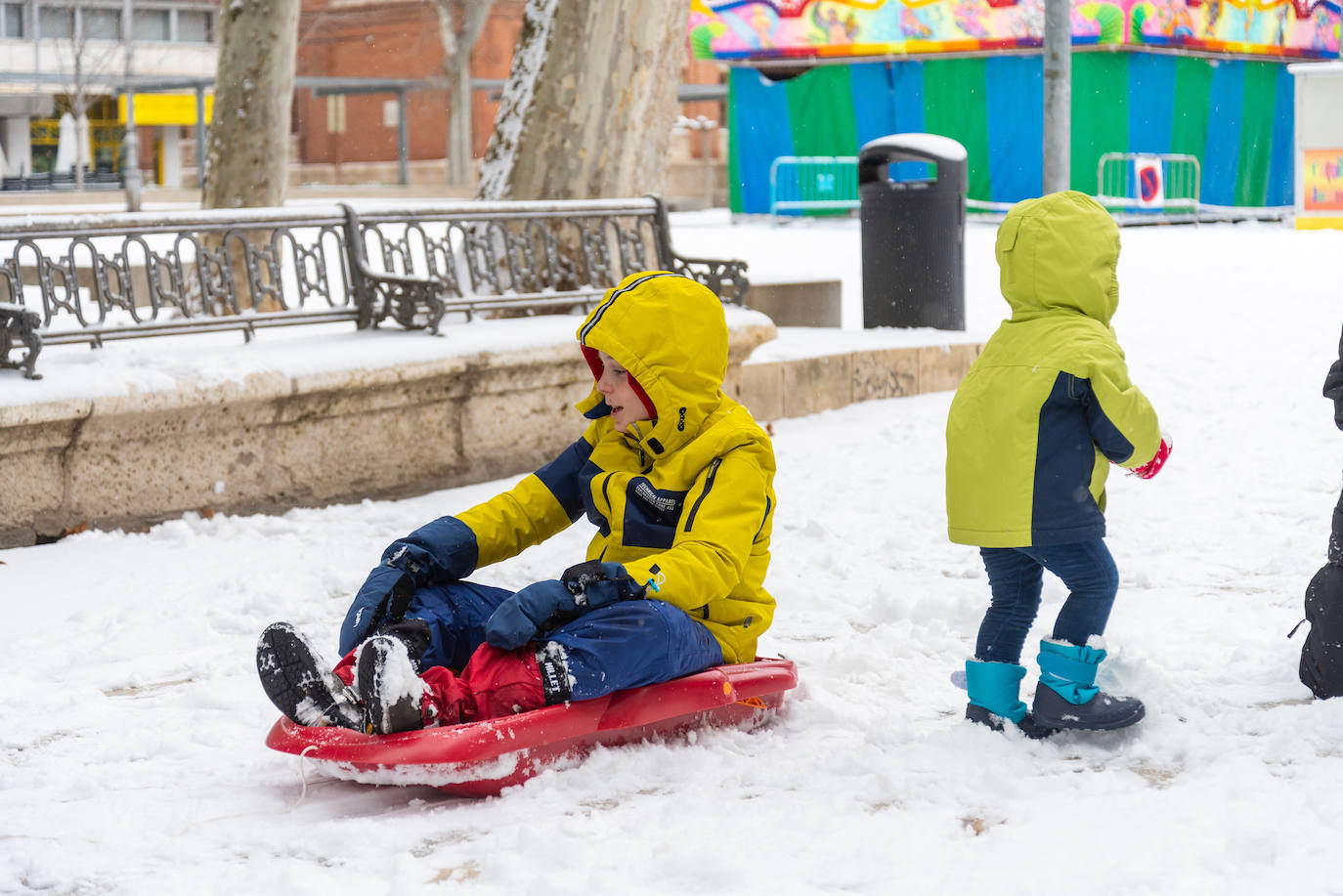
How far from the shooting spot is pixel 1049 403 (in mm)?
3453

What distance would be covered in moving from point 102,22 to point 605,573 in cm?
4275

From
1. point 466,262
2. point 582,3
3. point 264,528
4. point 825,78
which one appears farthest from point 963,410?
point 825,78

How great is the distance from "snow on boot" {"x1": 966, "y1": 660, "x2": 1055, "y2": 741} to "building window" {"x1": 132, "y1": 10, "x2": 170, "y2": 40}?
4342 cm

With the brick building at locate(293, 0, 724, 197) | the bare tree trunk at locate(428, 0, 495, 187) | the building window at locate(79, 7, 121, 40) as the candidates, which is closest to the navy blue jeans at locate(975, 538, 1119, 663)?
the bare tree trunk at locate(428, 0, 495, 187)

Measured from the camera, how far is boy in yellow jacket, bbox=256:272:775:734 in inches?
129

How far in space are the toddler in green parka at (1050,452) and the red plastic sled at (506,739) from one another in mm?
677

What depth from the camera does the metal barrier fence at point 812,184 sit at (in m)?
23.1

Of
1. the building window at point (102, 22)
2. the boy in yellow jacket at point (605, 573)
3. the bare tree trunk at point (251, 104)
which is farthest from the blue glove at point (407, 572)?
the building window at point (102, 22)

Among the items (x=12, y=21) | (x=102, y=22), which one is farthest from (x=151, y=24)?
(x=12, y=21)

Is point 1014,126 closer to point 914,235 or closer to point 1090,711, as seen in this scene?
point 914,235

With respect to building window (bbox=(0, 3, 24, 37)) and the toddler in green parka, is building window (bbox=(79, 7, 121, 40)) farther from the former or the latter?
the toddler in green parka

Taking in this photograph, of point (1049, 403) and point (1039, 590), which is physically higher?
point (1049, 403)

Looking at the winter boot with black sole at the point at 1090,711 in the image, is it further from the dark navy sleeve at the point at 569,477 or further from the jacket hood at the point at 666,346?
the dark navy sleeve at the point at 569,477

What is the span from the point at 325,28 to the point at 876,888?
42596mm
